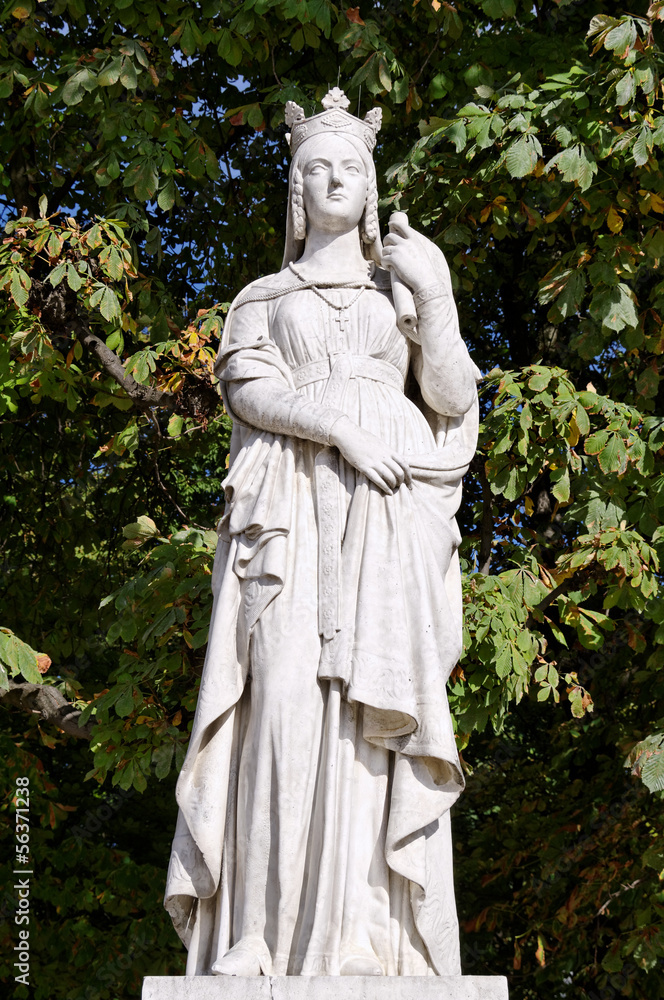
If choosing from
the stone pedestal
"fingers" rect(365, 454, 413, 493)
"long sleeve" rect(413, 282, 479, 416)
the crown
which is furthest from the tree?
the stone pedestal

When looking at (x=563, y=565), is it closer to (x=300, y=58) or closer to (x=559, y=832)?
(x=559, y=832)

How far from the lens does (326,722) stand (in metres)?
4.85

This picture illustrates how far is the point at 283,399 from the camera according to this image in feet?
17.0

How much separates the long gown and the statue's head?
2.45 ft

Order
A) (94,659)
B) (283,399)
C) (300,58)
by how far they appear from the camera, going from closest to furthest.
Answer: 1. (283,399)
2. (300,58)
3. (94,659)

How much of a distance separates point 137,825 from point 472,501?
135 inches

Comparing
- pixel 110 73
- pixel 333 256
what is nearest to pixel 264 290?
pixel 333 256

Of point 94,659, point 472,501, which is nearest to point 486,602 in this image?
point 472,501

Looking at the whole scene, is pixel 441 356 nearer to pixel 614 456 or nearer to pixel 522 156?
pixel 614 456

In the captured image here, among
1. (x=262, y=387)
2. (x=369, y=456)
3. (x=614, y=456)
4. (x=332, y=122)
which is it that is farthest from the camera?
(x=614, y=456)

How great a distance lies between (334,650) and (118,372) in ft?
15.9

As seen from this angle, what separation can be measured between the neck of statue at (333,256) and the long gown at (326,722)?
0.55 metres

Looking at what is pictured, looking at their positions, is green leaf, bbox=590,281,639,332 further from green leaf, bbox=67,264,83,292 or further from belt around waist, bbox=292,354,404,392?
belt around waist, bbox=292,354,404,392

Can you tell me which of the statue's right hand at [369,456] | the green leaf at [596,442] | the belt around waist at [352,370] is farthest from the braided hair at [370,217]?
the green leaf at [596,442]
